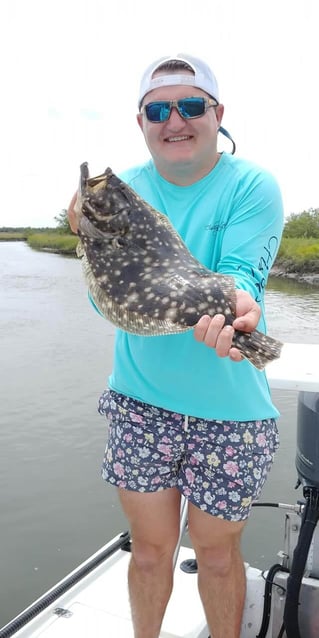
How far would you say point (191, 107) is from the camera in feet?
7.01

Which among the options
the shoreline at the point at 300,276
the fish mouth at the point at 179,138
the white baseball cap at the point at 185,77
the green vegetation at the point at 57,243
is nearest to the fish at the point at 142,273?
the fish mouth at the point at 179,138

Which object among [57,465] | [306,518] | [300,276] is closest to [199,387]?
[306,518]

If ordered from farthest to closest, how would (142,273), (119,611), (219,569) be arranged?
(119,611), (219,569), (142,273)

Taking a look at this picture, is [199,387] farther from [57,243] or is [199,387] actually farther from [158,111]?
[57,243]

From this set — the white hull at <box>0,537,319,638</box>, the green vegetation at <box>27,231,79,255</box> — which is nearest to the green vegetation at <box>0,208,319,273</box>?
the green vegetation at <box>27,231,79,255</box>

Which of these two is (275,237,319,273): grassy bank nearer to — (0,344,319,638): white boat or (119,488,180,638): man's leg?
(0,344,319,638): white boat

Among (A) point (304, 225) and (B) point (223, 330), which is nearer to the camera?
(B) point (223, 330)

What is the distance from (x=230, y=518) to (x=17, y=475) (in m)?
5.71

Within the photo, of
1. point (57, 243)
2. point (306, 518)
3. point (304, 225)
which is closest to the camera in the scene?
point (306, 518)

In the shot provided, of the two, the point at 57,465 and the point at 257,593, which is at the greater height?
the point at 257,593

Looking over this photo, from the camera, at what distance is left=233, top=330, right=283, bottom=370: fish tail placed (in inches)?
73.5

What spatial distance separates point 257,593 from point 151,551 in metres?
0.74

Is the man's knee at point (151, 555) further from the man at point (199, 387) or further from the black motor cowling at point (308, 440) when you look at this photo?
the black motor cowling at point (308, 440)

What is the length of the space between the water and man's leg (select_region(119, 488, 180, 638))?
2.90 meters
